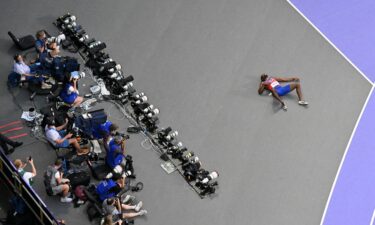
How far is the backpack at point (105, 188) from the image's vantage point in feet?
53.4

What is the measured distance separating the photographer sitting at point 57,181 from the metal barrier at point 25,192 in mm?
860

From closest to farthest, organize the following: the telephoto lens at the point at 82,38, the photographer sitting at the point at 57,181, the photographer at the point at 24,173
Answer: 1. the photographer at the point at 24,173
2. the photographer sitting at the point at 57,181
3. the telephoto lens at the point at 82,38

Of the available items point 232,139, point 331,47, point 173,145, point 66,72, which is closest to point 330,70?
point 331,47

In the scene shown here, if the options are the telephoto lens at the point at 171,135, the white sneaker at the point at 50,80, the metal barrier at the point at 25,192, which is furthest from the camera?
the white sneaker at the point at 50,80

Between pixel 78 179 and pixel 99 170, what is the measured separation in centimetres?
69

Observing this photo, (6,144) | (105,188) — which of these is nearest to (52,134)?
(6,144)

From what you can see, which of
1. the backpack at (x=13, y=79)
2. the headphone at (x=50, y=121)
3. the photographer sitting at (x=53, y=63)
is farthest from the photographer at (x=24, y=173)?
the photographer sitting at (x=53, y=63)

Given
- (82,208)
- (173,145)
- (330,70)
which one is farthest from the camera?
(330,70)

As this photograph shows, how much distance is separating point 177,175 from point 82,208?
2607mm

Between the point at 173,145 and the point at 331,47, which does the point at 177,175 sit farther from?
the point at 331,47

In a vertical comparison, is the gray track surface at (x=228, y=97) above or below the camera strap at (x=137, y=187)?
above

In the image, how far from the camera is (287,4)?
22.3 meters

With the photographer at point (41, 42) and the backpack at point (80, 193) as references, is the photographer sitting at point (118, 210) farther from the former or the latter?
the photographer at point (41, 42)

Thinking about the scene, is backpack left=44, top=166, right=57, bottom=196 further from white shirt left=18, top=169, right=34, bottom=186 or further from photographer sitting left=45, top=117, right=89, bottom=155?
photographer sitting left=45, top=117, right=89, bottom=155
